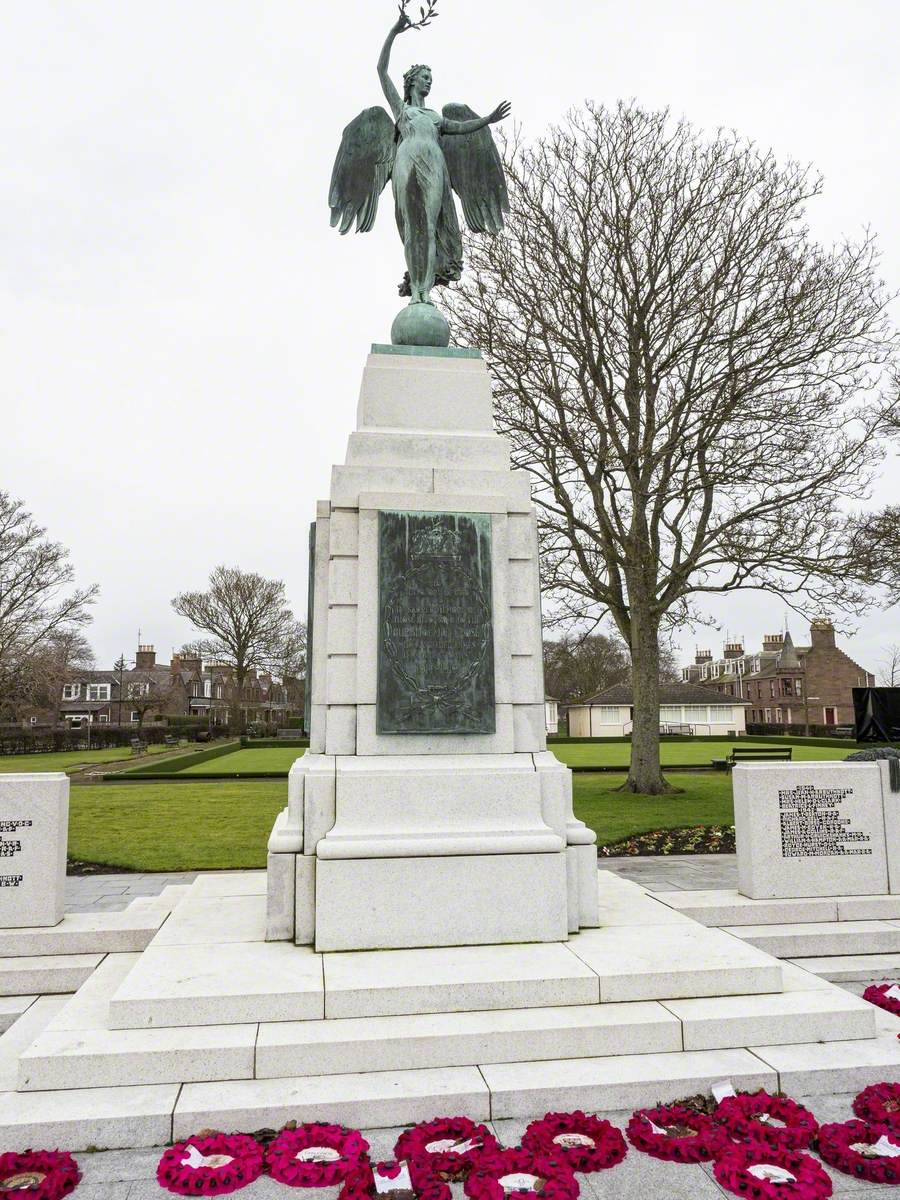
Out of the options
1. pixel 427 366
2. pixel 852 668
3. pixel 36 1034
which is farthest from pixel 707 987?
pixel 852 668

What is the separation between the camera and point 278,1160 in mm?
3650

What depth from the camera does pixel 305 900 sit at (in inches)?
223

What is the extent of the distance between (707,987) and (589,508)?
15.8 m

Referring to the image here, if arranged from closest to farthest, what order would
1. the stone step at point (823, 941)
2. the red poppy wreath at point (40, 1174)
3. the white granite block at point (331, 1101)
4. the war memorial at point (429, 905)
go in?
the red poppy wreath at point (40, 1174) < the white granite block at point (331, 1101) < the war memorial at point (429, 905) < the stone step at point (823, 941)

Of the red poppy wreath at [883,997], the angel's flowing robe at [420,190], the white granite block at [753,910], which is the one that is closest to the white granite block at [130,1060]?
the white granite block at [753,910]

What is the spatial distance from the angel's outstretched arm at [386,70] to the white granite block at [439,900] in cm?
633

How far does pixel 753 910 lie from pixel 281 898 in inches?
165

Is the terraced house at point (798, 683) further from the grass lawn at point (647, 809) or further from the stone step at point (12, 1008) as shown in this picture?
the stone step at point (12, 1008)

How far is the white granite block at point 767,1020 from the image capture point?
15.4 feet

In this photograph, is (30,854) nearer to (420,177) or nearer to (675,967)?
(675,967)

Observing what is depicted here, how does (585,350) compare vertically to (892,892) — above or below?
above

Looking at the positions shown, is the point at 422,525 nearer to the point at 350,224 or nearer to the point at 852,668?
the point at 350,224

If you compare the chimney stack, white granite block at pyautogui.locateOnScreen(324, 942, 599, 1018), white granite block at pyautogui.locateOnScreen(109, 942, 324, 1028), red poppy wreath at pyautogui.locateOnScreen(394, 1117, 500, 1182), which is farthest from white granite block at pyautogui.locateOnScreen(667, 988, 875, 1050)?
the chimney stack

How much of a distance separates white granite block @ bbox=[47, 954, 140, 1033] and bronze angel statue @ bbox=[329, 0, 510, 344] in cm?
555
